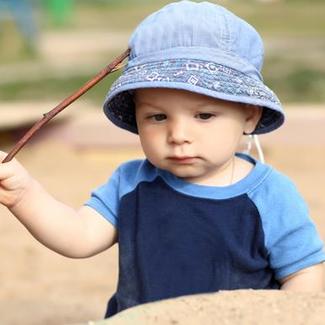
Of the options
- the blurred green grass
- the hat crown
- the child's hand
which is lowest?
the blurred green grass

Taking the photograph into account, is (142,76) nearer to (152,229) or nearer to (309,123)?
(152,229)

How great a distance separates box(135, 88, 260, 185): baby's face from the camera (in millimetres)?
2141

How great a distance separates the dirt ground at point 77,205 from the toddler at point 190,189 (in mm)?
401

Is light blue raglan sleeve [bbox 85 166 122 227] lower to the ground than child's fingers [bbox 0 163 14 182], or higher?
lower

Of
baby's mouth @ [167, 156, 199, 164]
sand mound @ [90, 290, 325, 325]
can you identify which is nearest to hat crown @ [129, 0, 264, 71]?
baby's mouth @ [167, 156, 199, 164]

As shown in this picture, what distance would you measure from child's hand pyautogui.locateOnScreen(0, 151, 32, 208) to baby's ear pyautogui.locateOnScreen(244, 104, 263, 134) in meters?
0.47

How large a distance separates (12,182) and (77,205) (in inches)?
120

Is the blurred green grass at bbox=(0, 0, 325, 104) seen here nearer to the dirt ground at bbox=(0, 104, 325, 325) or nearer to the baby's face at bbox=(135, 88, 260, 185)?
the dirt ground at bbox=(0, 104, 325, 325)

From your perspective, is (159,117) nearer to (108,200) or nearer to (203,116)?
(203,116)

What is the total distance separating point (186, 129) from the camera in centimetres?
213

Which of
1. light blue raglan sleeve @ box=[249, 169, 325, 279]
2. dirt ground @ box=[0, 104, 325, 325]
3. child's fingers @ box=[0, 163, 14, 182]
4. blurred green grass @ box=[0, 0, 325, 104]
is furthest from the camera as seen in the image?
blurred green grass @ box=[0, 0, 325, 104]

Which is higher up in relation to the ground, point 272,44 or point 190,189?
point 190,189

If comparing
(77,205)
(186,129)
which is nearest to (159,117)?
(186,129)

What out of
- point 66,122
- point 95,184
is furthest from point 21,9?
point 95,184
